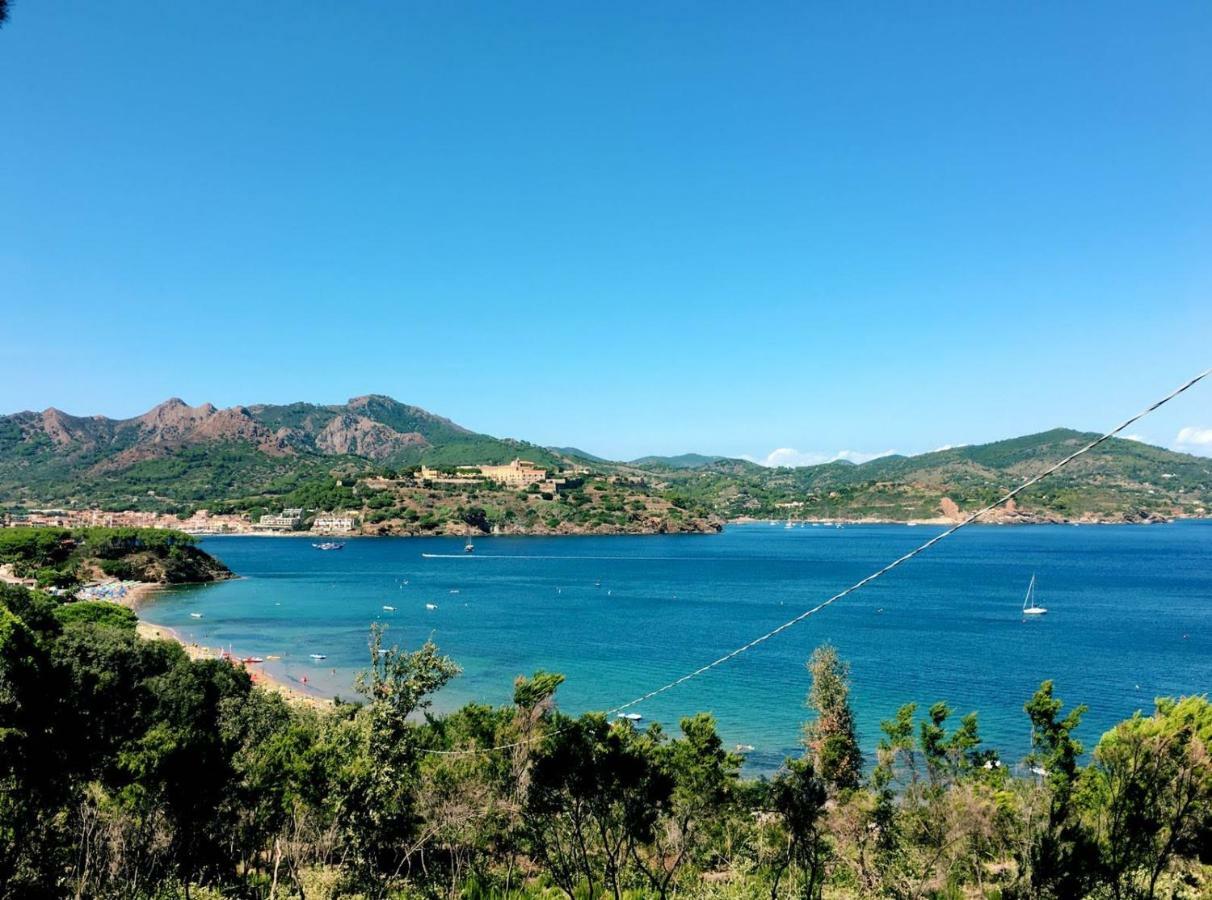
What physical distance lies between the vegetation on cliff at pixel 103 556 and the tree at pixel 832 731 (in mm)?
73880

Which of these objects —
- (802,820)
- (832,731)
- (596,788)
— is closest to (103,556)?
(832,731)

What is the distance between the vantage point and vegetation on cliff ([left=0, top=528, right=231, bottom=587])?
79.4m

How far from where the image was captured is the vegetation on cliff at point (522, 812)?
12.5 m

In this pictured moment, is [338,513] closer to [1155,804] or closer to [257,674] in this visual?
[257,674]

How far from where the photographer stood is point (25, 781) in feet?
38.9

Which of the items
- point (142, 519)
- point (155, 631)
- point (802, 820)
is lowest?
point (155, 631)

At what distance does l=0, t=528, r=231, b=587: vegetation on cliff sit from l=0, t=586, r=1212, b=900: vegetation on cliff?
236 feet

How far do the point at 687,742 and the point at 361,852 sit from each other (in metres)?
7.10

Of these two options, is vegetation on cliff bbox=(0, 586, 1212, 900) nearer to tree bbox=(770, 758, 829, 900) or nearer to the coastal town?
tree bbox=(770, 758, 829, 900)

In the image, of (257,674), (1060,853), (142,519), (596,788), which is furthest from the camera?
(142,519)

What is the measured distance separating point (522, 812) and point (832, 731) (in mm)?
14048

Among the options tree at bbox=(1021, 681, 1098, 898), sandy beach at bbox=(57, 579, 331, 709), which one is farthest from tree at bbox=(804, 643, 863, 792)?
sandy beach at bbox=(57, 579, 331, 709)

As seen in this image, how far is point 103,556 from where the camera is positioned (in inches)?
3588

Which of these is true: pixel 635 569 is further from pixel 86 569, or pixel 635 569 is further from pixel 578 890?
pixel 578 890
